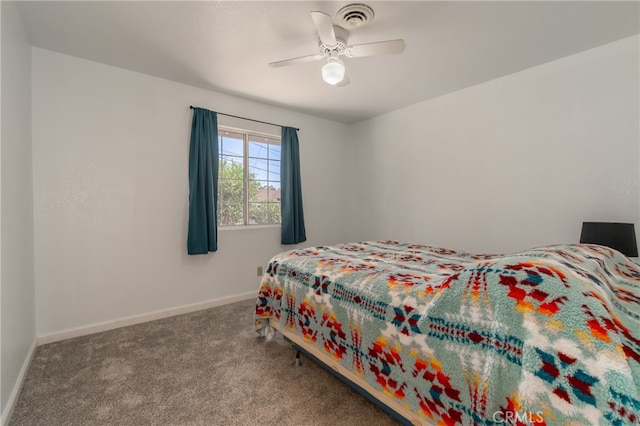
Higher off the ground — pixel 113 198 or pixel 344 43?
pixel 344 43

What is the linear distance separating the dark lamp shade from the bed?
0.58 metres

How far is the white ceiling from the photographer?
6.32 ft

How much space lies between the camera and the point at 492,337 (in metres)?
0.99

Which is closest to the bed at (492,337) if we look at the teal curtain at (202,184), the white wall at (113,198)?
the teal curtain at (202,184)

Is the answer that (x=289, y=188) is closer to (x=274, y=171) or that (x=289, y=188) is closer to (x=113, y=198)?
(x=274, y=171)

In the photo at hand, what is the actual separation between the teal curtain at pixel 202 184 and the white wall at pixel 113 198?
0.12 metres

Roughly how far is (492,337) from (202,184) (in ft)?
9.79

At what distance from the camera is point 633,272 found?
153cm

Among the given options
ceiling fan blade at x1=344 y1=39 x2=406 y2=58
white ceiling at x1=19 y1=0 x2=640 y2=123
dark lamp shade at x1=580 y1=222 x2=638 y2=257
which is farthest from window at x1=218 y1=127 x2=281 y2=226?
dark lamp shade at x1=580 y1=222 x2=638 y2=257

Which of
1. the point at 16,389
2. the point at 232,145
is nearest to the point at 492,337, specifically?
the point at 16,389

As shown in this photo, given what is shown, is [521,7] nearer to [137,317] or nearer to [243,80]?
[243,80]

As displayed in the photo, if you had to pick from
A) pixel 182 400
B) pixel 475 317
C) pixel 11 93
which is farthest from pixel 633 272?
pixel 11 93

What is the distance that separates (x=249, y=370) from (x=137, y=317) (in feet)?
5.14

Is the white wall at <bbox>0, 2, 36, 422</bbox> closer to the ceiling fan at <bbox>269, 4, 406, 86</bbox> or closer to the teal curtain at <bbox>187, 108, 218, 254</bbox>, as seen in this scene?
the teal curtain at <bbox>187, 108, 218, 254</bbox>
